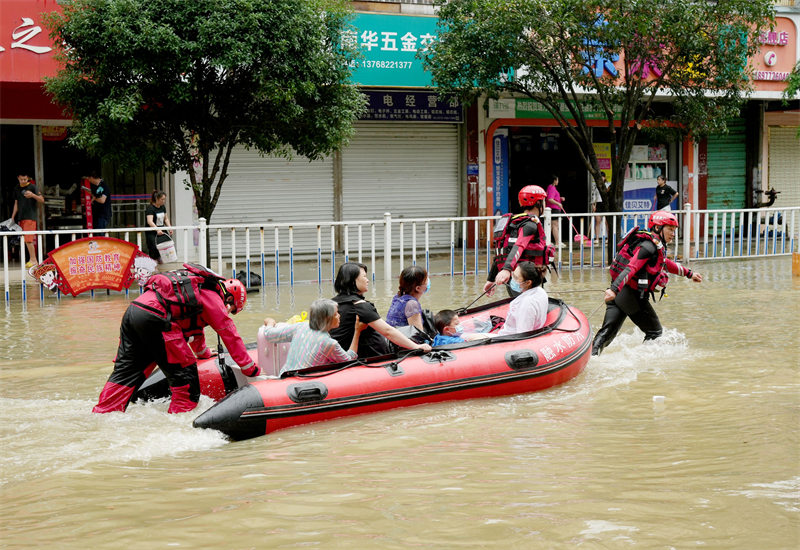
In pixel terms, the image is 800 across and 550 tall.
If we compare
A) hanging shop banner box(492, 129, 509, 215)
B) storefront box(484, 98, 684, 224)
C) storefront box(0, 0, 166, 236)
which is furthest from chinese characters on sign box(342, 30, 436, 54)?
storefront box(0, 0, 166, 236)

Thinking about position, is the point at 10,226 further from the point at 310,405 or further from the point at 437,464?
the point at 437,464

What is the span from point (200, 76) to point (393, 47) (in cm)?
559

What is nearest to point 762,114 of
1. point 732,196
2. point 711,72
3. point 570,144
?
point 732,196

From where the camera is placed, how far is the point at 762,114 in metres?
22.9

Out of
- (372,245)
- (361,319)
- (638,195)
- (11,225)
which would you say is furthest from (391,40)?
(361,319)

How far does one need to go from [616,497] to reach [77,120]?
35.0 feet

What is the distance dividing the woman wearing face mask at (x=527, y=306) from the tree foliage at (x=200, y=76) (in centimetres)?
567

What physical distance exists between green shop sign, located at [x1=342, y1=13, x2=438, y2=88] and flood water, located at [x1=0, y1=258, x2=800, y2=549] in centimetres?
1001

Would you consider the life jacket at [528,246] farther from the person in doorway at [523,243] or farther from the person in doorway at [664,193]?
the person in doorway at [664,193]

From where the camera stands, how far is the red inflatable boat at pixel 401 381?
6.45 metres

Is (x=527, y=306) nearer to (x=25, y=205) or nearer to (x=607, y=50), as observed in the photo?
(x=607, y=50)

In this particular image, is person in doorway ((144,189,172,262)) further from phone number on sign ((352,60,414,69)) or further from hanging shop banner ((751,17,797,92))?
hanging shop banner ((751,17,797,92))

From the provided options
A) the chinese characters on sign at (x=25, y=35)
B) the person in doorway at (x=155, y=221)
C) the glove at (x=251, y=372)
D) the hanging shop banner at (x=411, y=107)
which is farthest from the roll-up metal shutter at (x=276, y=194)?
the glove at (x=251, y=372)

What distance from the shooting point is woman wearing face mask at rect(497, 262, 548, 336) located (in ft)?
27.0
